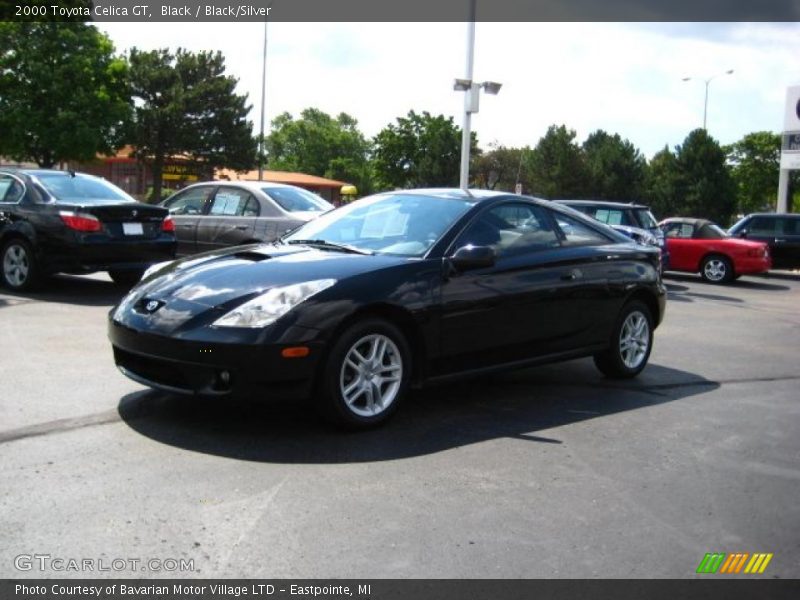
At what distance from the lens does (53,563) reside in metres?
3.19

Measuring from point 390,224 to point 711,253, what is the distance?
15309mm

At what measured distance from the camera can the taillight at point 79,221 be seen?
9969 mm

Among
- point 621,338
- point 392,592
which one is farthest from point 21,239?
point 392,592

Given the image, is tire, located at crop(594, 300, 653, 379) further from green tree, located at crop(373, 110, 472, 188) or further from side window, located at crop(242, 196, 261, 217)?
green tree, located at crop(373, 110, 472, 188)

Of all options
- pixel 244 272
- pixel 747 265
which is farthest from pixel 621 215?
pixel 244 272

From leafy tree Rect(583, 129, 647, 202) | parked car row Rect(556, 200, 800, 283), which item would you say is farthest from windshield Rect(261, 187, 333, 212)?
leafy tree Rect(583, 129, 647, 202)

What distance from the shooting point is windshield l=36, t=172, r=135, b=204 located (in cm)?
1045

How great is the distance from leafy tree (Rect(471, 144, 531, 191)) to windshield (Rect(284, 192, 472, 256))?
8134 cm

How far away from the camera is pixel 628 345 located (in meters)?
7.04

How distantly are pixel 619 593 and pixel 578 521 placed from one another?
68 cm

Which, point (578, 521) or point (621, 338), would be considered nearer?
point (578, 521)

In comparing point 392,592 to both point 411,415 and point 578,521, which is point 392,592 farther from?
point 411,415

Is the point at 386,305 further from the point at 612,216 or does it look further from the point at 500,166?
the point at 500,166

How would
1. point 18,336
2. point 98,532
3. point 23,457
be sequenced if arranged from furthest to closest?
point 18,336 → point 23,457 → point 98,532
